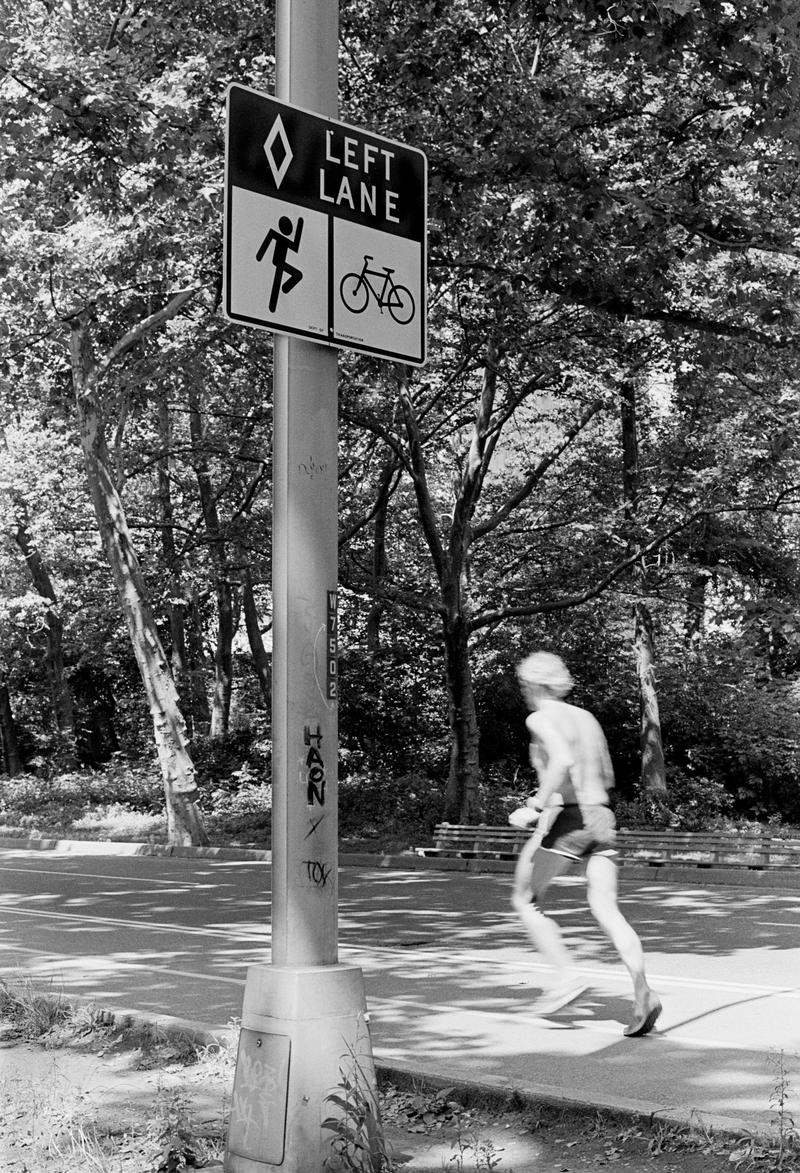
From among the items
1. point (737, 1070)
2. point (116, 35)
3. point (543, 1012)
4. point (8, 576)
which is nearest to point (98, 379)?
point (116, 35)

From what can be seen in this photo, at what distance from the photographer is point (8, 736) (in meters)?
38.9

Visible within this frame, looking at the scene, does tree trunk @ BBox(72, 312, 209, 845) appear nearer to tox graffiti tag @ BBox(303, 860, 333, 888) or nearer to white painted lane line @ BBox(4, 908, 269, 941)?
white painted lane line @ BBox(4, 908, 269, 941)

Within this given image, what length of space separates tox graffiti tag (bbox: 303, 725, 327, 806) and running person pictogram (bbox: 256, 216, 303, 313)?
1415 millimetres

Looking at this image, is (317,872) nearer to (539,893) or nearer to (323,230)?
(323,230)

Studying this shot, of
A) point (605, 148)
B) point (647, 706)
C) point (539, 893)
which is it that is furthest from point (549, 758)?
point (647, 706)

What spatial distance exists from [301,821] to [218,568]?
23133 millimetres

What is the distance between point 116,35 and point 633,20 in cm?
1222

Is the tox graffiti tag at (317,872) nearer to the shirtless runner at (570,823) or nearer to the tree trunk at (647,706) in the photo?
the shirtless runner at (570,823)

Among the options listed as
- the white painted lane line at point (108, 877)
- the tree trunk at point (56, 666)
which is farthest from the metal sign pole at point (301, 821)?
the tree trunk at point (56, 666)

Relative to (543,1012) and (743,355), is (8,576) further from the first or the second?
(543,1012)

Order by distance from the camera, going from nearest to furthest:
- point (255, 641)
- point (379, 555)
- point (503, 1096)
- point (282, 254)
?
point (282, 254) < point (503, 1096) < point (379, 555) < point (255, 641)

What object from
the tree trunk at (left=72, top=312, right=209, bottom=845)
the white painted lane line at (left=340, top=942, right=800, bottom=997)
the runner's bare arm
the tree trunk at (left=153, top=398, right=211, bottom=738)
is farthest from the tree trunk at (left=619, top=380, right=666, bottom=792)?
Result: the runner's bare arm

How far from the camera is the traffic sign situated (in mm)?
4438

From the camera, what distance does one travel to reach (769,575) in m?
27.0
